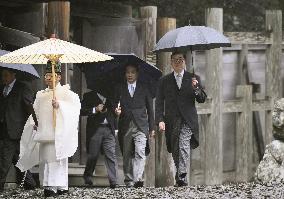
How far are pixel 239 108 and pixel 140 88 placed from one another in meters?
2.88

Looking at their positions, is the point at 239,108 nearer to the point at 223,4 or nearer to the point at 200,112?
the point at 200,112

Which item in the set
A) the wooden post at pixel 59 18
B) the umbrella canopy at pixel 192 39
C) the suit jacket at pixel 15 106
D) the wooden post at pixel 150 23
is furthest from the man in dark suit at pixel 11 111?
the wooden post at pixel 150 23

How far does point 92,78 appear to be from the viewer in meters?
14.4

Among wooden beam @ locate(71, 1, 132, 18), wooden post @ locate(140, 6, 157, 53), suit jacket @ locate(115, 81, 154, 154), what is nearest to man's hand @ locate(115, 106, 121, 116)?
suit jacket @ locate(115, 81, 154, 154)

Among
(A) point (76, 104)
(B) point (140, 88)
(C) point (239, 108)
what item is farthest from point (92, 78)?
(C) point (239, 108)

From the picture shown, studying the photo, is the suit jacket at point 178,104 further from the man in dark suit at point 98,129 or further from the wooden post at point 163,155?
the wooden post at point 163,155

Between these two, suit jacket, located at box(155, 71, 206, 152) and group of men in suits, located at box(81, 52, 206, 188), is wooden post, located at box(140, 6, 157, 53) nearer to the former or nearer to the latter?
group of men in suits, located at box(81, 52, 206, 188)

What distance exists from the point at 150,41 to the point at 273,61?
95.3 inches

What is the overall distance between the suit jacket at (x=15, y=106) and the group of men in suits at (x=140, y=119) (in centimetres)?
112

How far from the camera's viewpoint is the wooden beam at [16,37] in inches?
542

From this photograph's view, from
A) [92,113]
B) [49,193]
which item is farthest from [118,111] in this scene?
[49,193]

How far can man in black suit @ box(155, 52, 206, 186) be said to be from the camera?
1330 cm

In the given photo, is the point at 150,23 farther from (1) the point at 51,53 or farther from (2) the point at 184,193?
(2) the point at 184,193

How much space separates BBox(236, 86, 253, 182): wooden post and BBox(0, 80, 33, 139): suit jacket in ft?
13.5
